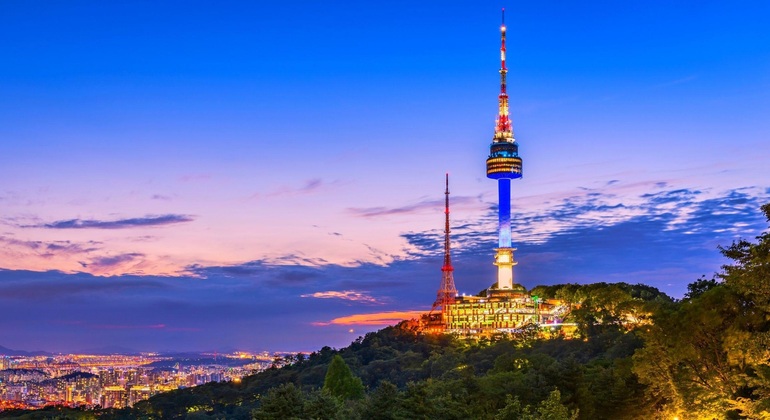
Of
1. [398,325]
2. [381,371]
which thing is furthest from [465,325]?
[381,371]

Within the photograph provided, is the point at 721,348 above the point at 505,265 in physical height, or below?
below

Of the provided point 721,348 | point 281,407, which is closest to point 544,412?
point 721,348

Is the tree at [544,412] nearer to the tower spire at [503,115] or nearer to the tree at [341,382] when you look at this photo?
the tree at [341,382]

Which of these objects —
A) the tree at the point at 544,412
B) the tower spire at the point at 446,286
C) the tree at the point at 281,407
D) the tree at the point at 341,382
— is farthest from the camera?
the tower spire at the point at 446,286

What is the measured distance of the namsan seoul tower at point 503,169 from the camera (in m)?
151

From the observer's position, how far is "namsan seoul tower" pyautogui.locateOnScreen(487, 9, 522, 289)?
151 meters

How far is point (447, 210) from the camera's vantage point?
478 ft

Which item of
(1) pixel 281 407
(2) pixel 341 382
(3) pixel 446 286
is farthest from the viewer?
(3) pixel 446 286

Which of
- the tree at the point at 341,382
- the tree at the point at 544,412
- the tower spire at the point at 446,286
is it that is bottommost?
the tree at the point at 544,412

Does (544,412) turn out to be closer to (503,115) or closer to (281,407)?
(281,407)

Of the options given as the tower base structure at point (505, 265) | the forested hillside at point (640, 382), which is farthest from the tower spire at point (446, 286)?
the forested hillside at point (640, 382)

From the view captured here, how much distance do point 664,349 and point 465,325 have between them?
97.1 meters

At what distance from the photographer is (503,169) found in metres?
152

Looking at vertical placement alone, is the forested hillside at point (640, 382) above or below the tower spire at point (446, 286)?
below
